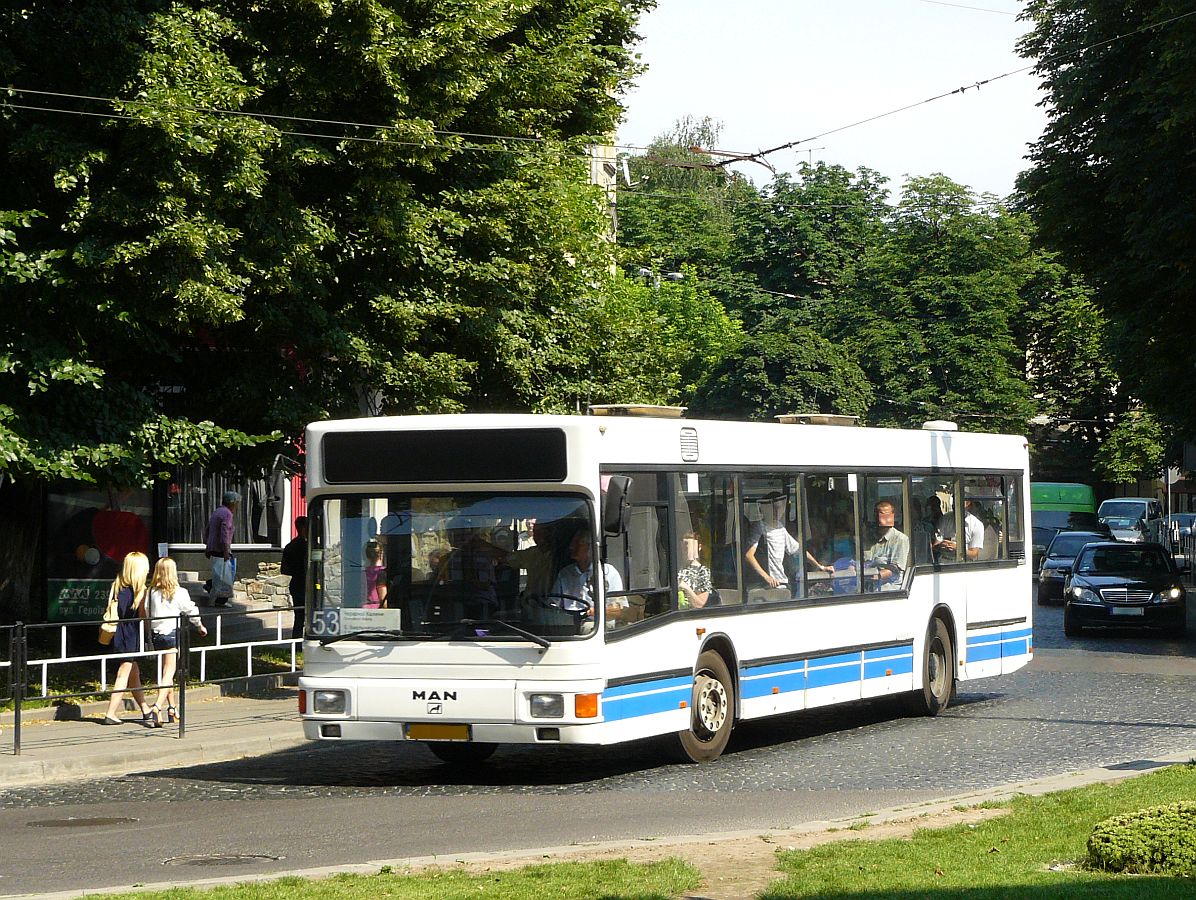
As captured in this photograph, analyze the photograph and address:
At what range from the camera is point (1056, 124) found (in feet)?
102

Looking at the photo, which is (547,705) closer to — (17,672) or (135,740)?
(135,740)

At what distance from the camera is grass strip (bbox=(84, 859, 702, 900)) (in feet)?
26.3

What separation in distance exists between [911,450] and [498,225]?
5.60 meters

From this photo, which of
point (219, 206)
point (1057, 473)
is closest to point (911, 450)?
point (219, 206)

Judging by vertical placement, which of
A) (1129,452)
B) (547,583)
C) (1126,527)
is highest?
(1129,452)

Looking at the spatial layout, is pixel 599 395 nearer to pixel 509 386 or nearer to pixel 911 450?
pixel 509 386

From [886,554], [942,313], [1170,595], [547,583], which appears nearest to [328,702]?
[547,583]

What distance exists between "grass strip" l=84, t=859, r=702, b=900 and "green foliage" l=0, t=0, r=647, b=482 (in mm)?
8985

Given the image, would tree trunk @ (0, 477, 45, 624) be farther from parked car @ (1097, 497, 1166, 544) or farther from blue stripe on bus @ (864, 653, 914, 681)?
parked car @ (1097, 497, 1166, 544)

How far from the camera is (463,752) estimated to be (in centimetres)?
1478

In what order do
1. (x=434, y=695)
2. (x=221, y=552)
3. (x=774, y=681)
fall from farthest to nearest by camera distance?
(x=221, y=552)
(x=774, y=681)
(x=434, y=695)

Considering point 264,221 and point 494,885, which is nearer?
point 494,885

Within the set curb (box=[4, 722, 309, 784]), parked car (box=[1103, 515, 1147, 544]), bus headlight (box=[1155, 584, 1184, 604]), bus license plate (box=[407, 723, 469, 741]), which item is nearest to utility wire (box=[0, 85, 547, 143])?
curb (box=[4, 722, 309, 784])

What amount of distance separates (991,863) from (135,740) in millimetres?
9315
